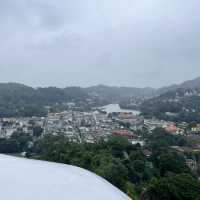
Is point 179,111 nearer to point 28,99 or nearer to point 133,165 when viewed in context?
point 28,99

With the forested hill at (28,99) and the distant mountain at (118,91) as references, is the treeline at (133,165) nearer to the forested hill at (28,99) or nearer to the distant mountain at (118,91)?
the forested hill at (28,99)

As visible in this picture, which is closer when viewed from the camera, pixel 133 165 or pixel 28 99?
pixel 133 165

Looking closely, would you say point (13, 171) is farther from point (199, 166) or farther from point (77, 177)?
point (199, 166)

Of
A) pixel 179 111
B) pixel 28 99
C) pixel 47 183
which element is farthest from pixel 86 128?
pixel 47 183

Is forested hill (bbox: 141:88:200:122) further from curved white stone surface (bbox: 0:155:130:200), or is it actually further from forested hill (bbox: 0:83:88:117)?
curved white stone surface (bbox: 0:155:130:200)

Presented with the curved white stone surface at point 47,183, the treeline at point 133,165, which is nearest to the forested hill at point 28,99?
the treeline at point 133,165

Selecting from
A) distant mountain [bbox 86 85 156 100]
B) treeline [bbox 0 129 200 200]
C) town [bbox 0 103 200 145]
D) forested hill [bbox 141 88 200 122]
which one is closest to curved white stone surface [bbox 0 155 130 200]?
treeline [bbox 0 129 200 200]
